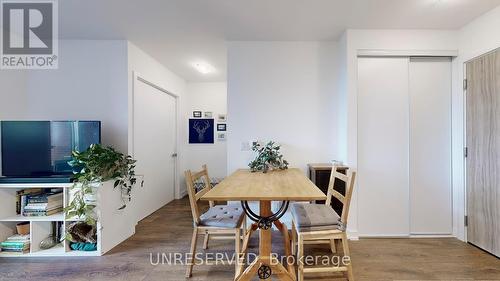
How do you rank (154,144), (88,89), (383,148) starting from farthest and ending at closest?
(154,144), (88,89), (383,148)

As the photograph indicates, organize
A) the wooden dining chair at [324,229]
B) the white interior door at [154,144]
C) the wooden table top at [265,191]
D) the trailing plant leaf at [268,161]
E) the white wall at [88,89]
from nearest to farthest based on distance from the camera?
the wooden table top at [265,191] < the wooden dining chair at [324,229] < the trailing plant leaf at [268,161] < the white wall at [88,89] < the white interior door at [154,144]

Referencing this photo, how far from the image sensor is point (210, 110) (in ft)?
16.5

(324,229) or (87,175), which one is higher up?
(87,175)

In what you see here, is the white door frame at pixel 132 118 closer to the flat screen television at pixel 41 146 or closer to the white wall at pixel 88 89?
the white wall at pixel 88 89

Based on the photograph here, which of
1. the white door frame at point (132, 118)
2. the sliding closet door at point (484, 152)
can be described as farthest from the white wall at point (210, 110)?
the sliding closet door at point (484, 152)

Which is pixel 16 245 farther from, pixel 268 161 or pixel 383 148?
pixel 383 148

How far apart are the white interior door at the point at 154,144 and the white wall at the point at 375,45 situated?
2.78 metres

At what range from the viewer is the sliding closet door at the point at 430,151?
2846 mm

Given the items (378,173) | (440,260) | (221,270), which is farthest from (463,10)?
(221,270)

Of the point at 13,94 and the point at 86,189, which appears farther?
the point at 13,94

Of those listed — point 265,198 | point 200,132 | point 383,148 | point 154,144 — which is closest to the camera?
point 265,198

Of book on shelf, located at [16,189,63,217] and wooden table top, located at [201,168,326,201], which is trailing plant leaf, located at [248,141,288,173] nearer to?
wooden table top, located at [201,168,326,201]

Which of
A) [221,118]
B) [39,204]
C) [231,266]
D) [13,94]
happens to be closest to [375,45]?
[231,266]

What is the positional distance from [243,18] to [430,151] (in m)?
2.68
